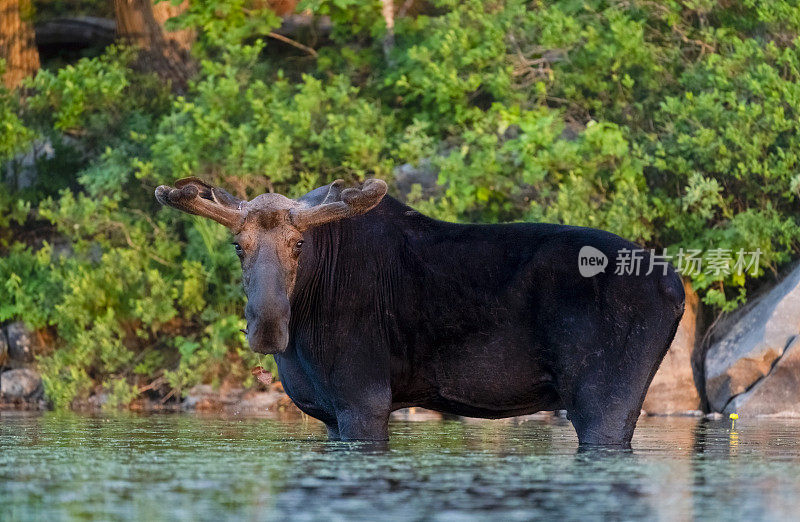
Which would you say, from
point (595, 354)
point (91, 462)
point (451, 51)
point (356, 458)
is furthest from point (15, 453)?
point (451, 51)

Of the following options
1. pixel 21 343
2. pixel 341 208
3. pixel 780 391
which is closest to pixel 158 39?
pixel 21 343

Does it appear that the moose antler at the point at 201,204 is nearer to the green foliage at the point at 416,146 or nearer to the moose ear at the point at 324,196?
the moose ear at the point at 324,196

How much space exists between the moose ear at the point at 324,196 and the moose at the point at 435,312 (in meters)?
0.02

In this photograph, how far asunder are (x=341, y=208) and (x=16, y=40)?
47.1 feet

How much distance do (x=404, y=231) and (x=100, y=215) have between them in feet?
32.4

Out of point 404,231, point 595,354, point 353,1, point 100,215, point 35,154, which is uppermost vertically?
point 353,1

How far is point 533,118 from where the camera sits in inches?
623

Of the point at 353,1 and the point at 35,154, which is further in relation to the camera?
the point at 35,154

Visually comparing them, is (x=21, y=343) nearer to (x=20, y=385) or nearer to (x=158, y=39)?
(x=20, y=385)

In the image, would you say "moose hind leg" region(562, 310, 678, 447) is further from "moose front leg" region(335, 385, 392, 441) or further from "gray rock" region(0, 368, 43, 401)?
"gray rock" region(0, 368, 43, 401)

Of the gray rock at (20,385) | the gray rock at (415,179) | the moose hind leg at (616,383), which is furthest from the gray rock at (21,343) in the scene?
the moose hind leg at (616,383)

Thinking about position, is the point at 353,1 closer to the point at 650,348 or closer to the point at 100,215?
the point at 100,215

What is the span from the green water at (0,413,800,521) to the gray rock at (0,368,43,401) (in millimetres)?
7424

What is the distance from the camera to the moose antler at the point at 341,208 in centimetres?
840
